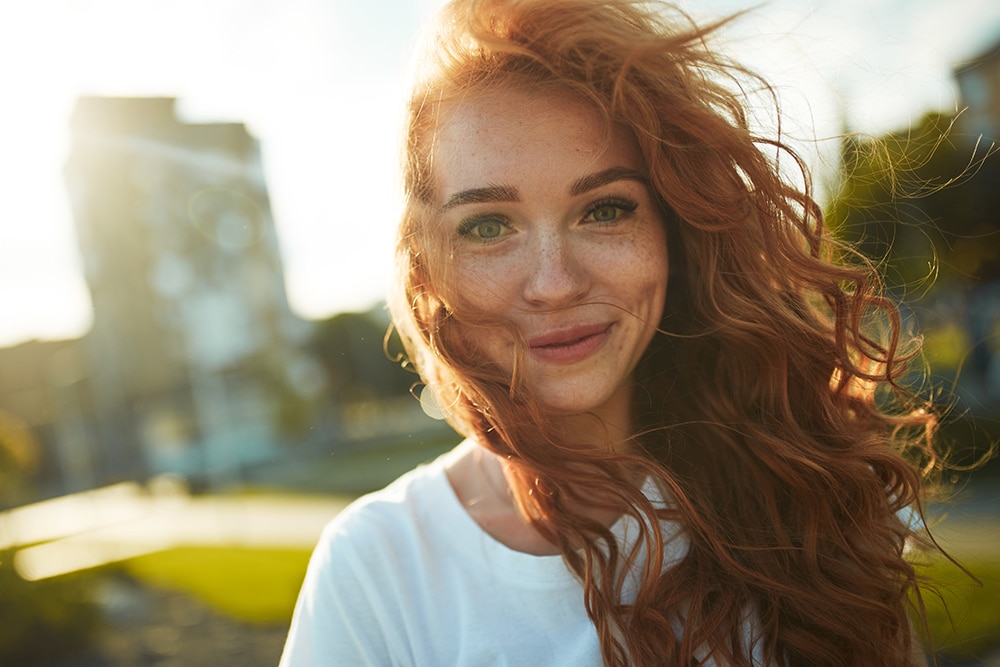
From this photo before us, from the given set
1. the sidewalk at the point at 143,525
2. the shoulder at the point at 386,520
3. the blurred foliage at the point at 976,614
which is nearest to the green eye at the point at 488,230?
the shoulder at the point at 386,520

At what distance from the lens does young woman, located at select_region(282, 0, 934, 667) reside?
1.69 meters

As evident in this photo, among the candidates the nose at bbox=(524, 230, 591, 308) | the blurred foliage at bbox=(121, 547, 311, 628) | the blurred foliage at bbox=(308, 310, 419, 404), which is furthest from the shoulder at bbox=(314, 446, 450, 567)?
the blurred foliage at bbox=(308, 310, 419, 404)

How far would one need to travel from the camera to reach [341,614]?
172 cm

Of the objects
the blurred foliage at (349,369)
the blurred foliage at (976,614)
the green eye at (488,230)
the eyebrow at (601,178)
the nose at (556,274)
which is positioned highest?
the blurred foliage at (349,369)

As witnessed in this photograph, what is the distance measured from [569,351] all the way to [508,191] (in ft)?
1.33

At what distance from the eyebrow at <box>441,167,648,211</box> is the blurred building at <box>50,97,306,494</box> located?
20.6 m

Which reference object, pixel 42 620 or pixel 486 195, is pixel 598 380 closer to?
pixel 486 195

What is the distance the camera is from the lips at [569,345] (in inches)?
67.3

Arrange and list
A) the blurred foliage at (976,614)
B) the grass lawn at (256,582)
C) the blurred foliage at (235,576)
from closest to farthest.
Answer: the blurred foliage at (976,614) < the grass lawn at (256,582) < the blurred foliage at (235,576)

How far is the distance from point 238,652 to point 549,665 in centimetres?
542

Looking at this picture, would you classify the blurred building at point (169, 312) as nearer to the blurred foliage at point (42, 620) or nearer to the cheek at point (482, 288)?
the blurred foliage at point (42, 620)

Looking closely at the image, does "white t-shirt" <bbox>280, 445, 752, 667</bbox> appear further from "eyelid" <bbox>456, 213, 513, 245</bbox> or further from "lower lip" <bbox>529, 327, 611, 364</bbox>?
"eyelid" <bbox>456, 213, 513, 245</bbox>

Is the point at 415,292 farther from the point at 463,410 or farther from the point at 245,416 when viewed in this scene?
the point at 245,416

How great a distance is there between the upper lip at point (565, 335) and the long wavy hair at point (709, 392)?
0.42ft
